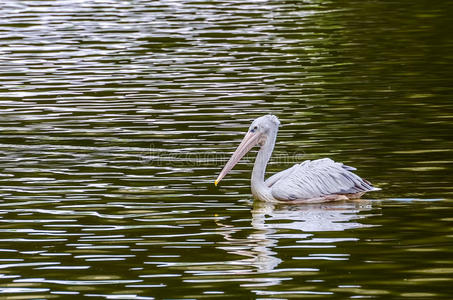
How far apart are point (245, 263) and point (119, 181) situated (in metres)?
3.65

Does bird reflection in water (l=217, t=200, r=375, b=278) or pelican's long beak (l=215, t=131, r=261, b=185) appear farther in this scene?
pelican's long beak (l=215, t=131, r=261, b=185)

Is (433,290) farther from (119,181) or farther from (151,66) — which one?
(151,66)

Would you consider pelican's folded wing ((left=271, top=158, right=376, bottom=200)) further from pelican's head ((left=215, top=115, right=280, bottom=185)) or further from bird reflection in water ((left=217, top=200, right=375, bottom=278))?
pelican's head ((left=215, top=115, right=280, bottom=185))

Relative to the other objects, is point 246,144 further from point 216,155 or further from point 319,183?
point 216,155

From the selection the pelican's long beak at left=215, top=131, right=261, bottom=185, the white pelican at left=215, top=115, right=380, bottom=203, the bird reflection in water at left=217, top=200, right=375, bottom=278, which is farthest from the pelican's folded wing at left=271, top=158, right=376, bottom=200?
the pelican's long beak at left=215, top=131, right=261, bottom=185

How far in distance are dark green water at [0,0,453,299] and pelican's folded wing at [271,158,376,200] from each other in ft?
0.60

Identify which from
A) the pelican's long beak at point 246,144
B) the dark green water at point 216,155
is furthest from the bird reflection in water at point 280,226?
the pelican's long beak at point 246,144

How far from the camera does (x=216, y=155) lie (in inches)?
551

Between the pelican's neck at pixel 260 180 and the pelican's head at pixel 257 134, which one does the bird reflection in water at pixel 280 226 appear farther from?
the pelican's head at pixel 257 134

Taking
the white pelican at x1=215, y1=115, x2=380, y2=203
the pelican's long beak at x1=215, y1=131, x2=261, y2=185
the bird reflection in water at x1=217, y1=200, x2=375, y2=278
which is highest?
the pelican's long beak at x1=215, y1=131, x2=261, y2=185

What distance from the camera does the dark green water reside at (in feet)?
29.6

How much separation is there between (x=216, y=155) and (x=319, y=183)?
2.64 meters

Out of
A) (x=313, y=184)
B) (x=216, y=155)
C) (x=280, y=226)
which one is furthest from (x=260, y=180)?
(x=216, y=155)

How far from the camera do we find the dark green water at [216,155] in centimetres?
902
